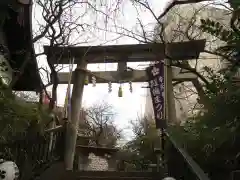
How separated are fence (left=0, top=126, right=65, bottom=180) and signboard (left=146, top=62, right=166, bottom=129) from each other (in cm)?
517

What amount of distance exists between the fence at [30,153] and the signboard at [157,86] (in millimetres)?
5167

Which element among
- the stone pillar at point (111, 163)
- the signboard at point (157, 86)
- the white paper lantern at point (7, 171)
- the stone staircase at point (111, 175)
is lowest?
the stone pillar at point (111, 163)

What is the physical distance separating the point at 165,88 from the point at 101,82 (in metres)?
3.48

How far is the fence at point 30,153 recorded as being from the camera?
20.6 feet

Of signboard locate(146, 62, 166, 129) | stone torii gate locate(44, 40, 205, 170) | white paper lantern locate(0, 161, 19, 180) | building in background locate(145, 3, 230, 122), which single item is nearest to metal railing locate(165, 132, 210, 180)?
building in background locate(145, 3, 230, 122)

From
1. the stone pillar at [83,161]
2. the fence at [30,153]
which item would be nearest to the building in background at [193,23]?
the fence at [30,153]

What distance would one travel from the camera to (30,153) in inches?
271

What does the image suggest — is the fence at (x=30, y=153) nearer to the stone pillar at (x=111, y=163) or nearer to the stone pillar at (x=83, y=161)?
the stone pillar at (x=83, y=161)

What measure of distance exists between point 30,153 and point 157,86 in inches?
276

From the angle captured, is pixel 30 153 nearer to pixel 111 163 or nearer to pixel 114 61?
pixel 114 61

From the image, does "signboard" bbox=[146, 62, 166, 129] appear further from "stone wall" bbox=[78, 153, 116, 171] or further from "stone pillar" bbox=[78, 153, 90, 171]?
"stone wall" bbox=[78, 153, 116, 171]

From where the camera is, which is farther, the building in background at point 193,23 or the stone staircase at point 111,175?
the stone staircase at point 111,175

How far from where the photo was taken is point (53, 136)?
9086mm

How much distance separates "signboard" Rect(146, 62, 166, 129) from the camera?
12477 millimetres
